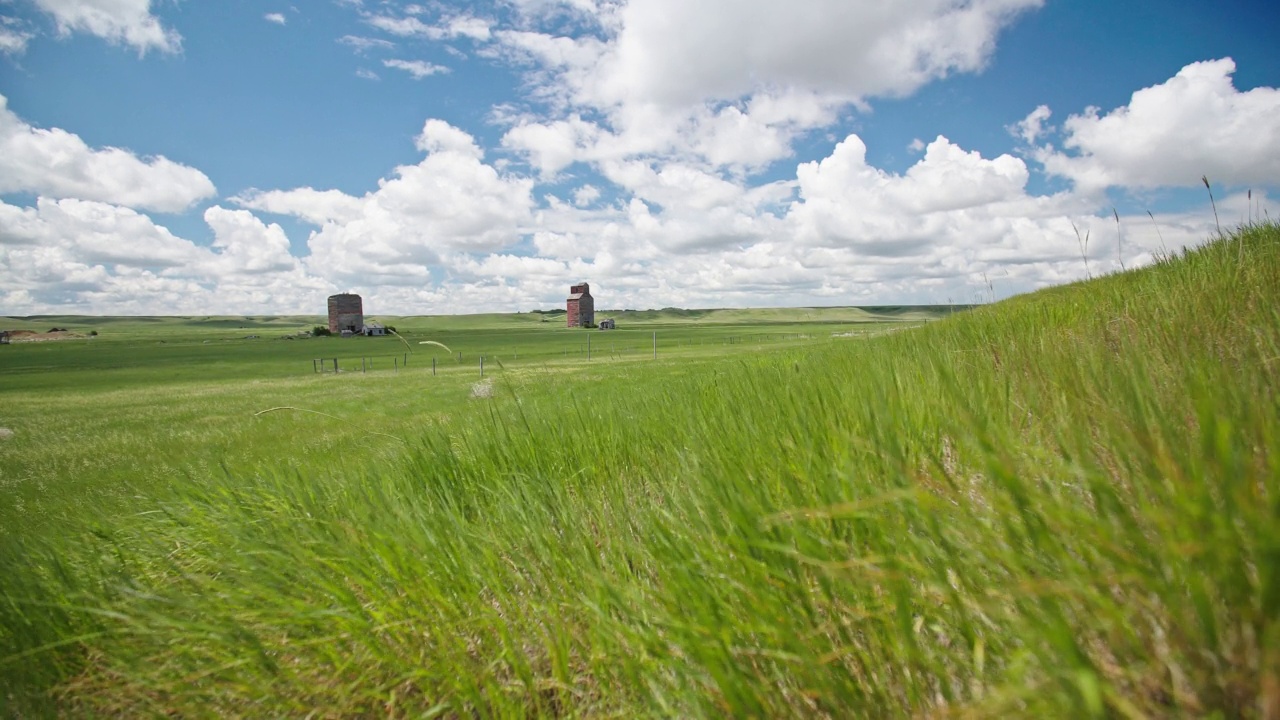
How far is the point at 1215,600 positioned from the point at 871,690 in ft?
2.76

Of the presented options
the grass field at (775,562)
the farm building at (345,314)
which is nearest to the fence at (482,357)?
the grass field at (775,562)

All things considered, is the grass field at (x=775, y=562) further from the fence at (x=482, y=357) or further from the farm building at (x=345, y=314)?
the farm building at (x=345, y=314)

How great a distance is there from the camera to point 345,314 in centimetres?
18388

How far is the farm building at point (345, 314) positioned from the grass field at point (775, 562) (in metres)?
197

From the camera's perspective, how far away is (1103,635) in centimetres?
119

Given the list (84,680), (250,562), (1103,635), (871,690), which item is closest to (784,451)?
(871,690)

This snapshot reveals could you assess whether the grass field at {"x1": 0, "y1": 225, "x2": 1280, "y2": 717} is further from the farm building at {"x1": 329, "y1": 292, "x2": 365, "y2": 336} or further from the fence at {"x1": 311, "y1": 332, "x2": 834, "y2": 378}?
the farm building at {"x1": 329, "y1": 292, "x2": 365, "y2": 336}

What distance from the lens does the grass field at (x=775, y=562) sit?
3.56ft

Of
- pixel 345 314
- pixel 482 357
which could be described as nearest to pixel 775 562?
pixel 482 357

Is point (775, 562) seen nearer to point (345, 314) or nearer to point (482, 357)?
point (482, 357)

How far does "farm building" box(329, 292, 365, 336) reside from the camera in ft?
596

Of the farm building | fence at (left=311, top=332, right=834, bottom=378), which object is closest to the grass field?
fence at (left=311, top=332, right=834, bottom=378)

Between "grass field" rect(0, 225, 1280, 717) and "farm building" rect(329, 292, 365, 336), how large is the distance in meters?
197

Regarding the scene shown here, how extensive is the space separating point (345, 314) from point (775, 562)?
205 meters
